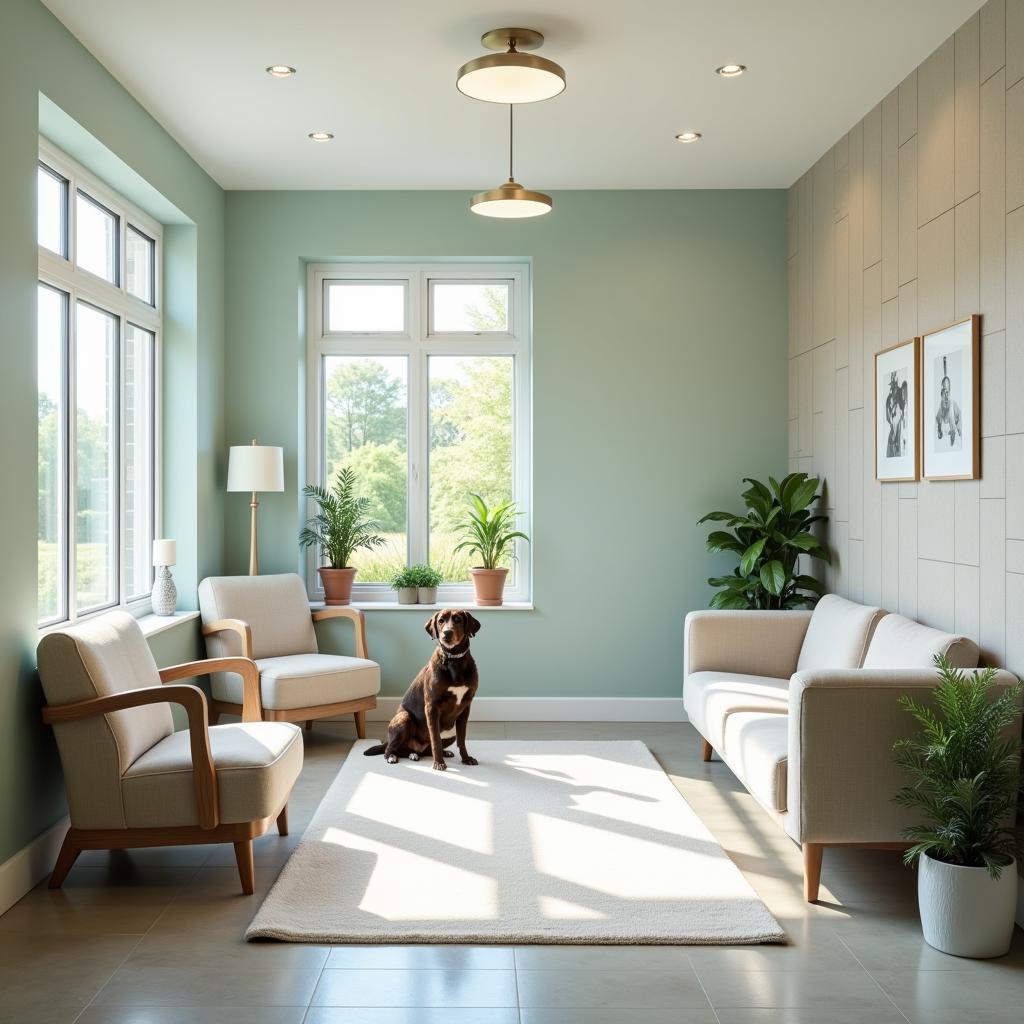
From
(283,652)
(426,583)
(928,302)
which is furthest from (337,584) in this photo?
(928,302)

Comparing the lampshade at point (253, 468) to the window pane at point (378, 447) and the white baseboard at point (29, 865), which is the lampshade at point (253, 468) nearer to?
the window pane at point (378, 447)

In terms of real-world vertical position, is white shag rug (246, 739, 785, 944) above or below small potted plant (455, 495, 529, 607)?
below

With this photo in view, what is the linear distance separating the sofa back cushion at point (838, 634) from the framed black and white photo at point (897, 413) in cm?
58

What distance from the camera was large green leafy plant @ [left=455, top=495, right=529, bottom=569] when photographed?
19.0 ft

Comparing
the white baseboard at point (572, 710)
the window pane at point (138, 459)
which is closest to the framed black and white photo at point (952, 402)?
the white baseboard at point (572, 710)

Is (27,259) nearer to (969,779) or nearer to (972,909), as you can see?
(969,779)

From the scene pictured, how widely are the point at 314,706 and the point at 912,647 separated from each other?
2.74m

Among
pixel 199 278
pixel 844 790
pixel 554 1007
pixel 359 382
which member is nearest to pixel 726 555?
pixel 359 382

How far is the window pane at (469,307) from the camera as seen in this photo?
612 centimetres

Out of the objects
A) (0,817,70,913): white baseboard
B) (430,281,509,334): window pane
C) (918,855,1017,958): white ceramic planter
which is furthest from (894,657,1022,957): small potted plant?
(430,281,509,334): window pane

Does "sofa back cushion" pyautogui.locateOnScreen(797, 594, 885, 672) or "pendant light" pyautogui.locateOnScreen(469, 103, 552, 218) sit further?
"pendant light" pyautogui.locateOnScreen(469, 103, 552, 218)

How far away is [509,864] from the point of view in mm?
3494

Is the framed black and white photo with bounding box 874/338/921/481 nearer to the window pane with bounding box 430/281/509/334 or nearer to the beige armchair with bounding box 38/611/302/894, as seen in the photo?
the window pane with bounding box 430/281/509/334

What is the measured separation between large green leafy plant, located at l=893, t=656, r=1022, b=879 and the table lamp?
333 cm
